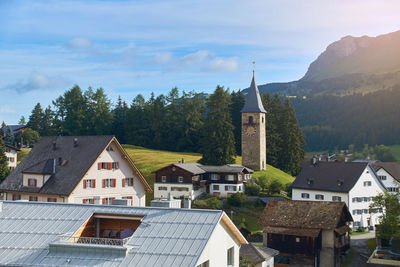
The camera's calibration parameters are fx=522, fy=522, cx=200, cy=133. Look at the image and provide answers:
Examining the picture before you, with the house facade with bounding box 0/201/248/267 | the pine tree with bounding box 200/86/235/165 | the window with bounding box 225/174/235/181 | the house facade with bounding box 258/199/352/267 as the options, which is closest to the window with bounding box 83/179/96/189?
the house facade with bounding box 258/199/352/267

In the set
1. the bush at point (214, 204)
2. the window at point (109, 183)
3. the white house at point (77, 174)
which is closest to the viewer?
the white house at point (77, 174)

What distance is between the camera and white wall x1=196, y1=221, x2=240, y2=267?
853 inches

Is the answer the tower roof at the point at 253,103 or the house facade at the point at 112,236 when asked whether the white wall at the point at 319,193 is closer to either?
the tower roof at the point at 253,103

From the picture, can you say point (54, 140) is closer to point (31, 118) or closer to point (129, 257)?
point (129, 257)

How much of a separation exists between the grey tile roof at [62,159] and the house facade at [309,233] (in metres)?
19.4

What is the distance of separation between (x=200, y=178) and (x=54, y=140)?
26614 millimetres

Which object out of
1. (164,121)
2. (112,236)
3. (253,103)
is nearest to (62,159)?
(112,236)

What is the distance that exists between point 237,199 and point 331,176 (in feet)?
45.7

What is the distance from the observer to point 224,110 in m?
104

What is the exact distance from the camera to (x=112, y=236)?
2450 cm

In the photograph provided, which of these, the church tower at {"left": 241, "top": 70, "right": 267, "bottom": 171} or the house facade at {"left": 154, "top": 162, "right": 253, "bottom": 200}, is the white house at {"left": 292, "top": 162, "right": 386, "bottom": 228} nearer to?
the house facade at {"left": 154, "top": 162, "right": 253, "bottom": 200}

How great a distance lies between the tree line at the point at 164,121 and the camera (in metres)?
109

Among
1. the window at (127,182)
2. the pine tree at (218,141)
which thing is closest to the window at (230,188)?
the pine tree at (218,141)

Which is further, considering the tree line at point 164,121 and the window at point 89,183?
the tree line at point 164,121
